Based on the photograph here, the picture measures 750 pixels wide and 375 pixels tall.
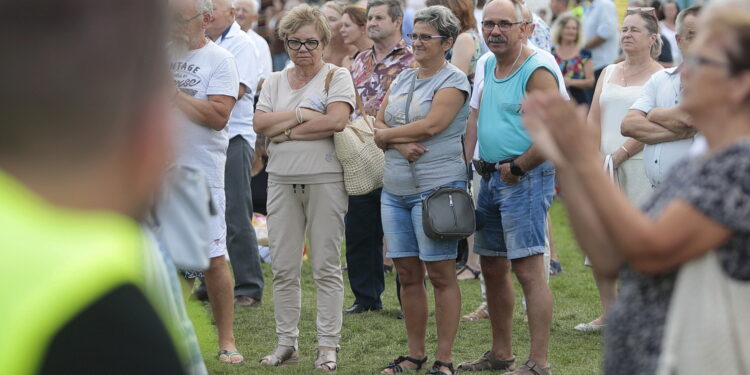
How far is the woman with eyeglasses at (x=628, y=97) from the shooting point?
6098mm

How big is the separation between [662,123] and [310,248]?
2134mm

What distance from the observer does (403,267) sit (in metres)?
5.71

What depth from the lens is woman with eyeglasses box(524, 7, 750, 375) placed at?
2283 millimetres

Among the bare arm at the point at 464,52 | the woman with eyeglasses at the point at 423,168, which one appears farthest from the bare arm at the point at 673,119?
the bare arm at the point at 464,52

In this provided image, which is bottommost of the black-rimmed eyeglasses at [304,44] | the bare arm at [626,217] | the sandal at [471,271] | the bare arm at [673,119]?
the sandal at [471,271]

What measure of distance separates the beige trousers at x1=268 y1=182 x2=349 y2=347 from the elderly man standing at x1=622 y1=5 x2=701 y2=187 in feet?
5.68

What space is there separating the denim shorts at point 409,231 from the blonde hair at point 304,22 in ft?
3.43

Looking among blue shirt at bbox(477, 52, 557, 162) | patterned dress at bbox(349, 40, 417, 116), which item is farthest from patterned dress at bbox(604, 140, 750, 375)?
patterned dress at bbox(349, 40, 417, 116)

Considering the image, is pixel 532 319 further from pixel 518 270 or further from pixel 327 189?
pixel 327 189

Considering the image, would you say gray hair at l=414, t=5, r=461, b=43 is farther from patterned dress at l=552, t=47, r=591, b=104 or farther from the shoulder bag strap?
patterned dress at l=552, t=47, r=591, b=104

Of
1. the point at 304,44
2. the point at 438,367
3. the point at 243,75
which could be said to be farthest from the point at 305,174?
the point at 243,75

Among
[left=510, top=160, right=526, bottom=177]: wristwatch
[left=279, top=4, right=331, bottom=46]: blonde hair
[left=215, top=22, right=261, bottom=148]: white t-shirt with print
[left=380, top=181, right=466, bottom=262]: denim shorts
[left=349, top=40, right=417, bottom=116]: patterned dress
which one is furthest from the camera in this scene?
[left=215, top=22, right=261, bottom=148]: white t-shirt with print

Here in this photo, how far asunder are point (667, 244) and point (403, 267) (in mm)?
3478

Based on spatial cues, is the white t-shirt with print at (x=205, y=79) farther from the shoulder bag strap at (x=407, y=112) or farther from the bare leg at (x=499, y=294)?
the bare leg at (x=499, y=294)
